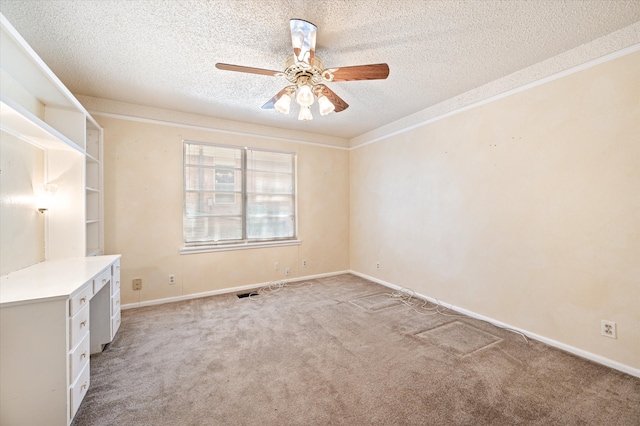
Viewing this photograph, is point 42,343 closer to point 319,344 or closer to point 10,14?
point 319,344

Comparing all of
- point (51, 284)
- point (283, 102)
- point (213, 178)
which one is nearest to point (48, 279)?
point (51, 284)

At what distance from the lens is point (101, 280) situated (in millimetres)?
2170

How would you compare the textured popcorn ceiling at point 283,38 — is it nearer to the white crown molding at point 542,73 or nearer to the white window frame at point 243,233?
the white crown molding at point 542,73

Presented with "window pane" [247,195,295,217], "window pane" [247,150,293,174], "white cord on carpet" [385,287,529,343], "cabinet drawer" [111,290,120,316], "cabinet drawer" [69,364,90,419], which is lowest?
"white cord on carpet" [385,287,529,343]

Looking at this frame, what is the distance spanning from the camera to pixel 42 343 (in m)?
1.49

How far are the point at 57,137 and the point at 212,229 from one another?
2.16 meters

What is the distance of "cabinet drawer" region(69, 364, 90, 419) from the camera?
61.6 inches

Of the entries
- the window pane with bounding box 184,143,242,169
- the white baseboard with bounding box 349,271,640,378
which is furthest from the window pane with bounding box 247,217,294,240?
the white baseboard with bounding box 349,271,640,378

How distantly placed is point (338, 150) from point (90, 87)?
12.0 feet

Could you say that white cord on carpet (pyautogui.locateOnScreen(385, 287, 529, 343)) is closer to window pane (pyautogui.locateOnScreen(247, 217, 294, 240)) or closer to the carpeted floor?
the carpeted floor

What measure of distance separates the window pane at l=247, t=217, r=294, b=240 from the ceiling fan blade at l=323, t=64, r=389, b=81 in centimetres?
287

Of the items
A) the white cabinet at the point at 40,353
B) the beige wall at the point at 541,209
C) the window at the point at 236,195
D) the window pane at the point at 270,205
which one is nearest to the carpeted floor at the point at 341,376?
the white cabinet at the point at 40,353

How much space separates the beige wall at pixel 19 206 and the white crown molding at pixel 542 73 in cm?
426

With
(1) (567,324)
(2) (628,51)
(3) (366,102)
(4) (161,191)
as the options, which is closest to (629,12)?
(2) (628,51)
